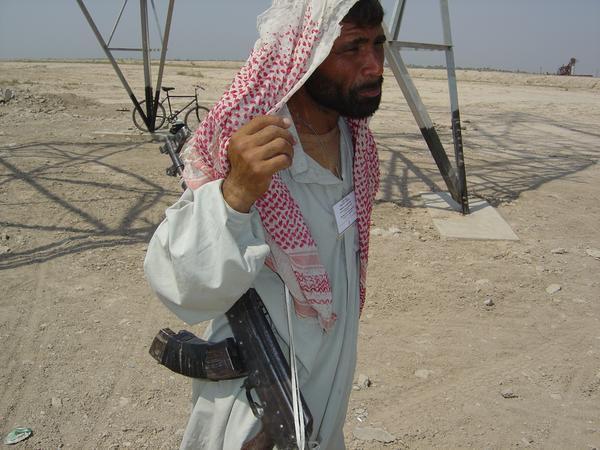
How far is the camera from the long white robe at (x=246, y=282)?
1.15m

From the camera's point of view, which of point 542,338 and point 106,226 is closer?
point 542,338

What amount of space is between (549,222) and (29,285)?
18.1 ft

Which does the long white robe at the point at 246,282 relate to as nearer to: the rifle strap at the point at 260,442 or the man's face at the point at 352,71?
the rifle strap at the point at 260,442

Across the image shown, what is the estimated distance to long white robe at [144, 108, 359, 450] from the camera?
115 cm

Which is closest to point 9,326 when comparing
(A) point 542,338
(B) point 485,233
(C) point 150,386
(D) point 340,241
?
(C) point 150,386

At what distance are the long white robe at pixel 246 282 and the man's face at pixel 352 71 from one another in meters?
0.18

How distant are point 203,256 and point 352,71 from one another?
0.71 m

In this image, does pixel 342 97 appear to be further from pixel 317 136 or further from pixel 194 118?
pixel 194 118

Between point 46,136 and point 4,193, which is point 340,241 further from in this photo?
point 46,136

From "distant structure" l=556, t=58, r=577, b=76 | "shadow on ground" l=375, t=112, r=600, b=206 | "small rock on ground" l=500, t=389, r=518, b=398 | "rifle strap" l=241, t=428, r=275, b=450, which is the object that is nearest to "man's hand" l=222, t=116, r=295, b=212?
"rifle strap" l=241, t=428, r=275, b=450

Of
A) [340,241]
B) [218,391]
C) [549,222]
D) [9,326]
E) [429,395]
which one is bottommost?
[549,222]

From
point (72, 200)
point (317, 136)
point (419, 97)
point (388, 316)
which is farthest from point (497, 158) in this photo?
point (317, 136)

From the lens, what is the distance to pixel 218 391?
4.79 feet

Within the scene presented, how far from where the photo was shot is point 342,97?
4.82 feet
